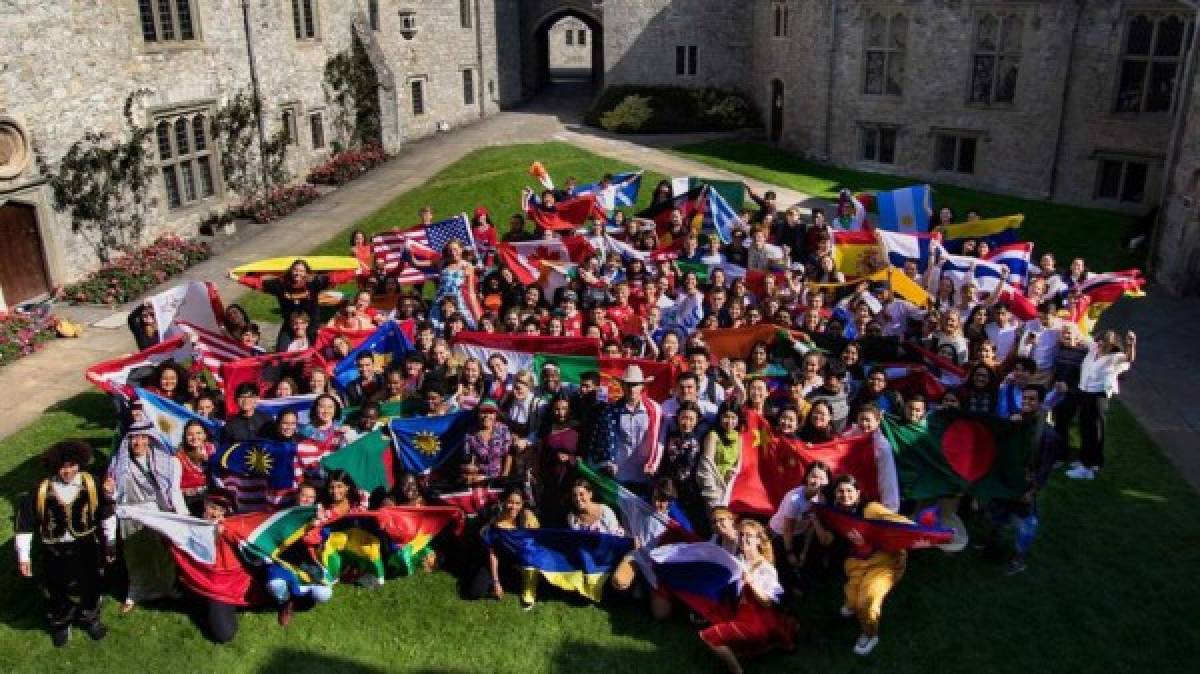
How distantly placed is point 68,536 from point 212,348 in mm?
5017

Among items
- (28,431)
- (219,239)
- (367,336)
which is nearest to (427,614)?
(367,336)

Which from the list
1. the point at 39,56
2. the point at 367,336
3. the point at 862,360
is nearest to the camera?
the point at 862,360

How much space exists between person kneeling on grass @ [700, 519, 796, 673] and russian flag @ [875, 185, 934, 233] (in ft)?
38.2

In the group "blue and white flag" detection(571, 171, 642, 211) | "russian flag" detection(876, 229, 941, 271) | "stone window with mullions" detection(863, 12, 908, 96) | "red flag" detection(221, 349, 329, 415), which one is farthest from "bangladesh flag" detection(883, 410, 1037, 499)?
"stone window with mullions" detection(863, 12, 908, 96)

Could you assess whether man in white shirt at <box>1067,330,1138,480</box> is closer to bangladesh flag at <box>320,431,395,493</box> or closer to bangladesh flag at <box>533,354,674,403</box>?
bangladesh flag at <box>533,354,674,403</box>

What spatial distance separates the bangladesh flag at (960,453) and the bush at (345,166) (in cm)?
2305

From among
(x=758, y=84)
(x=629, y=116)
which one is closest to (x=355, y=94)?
(x=629, y=116)

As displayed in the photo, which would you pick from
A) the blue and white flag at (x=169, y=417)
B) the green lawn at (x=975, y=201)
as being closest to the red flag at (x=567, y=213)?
the blue and white flag at (x=169, y=417)

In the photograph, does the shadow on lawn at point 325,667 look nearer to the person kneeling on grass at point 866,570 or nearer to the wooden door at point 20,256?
the person kneeling on grass at point 866,570

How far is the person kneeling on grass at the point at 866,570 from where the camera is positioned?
9883 millimetres

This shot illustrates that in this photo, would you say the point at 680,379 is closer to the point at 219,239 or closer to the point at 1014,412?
the point at 1014,412

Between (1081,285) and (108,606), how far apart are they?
1509cm

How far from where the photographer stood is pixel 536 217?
66.1 feet

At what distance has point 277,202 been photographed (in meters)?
27.2
